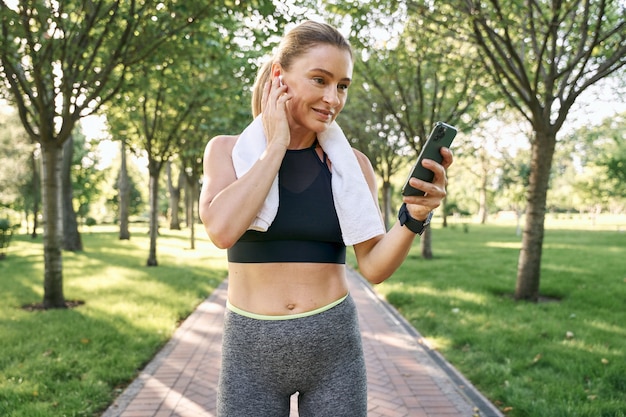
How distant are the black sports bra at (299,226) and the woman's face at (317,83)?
15 cm

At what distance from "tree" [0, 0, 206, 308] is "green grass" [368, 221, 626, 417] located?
5.60 meters

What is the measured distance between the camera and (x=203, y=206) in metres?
1.55

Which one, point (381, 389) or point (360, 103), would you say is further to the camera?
point (360, 103)

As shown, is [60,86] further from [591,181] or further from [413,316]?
[591,181]

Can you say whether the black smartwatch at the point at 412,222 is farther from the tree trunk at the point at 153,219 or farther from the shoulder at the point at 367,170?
the tree trunk at the point at 153,219

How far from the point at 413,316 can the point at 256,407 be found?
21.5 feet

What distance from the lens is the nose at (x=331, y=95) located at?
160cm

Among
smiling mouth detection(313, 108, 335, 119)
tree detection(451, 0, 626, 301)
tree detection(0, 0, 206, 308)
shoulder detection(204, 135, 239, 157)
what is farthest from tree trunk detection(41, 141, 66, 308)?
smiling mouth detection(313, 108, 335, 119)

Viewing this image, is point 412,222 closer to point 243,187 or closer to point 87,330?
point 243,187

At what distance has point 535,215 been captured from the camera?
841cm

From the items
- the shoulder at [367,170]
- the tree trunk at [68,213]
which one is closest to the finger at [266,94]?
the shoulder at [367,170]

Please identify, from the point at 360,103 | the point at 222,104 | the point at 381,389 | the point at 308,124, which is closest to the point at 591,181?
the point at 360,103

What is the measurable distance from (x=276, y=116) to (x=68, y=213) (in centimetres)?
1797

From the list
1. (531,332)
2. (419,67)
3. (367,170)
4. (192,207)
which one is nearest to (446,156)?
(367,170)
